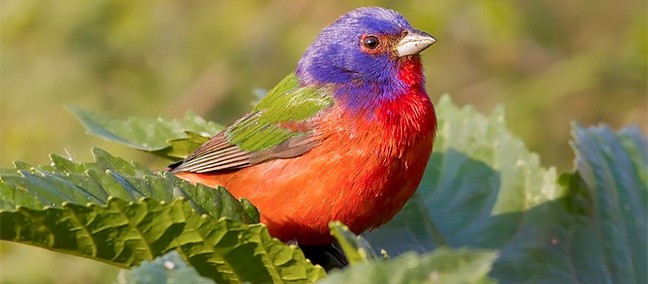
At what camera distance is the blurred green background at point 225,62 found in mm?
6992

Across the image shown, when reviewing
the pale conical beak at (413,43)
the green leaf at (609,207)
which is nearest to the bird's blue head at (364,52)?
the pale conical beak at (413,43)

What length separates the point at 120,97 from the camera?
738 centimetres

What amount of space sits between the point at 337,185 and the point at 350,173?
7 cm

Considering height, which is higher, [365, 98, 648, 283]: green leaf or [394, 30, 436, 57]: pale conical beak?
[394, 30, 436, 57]: pale conical beak

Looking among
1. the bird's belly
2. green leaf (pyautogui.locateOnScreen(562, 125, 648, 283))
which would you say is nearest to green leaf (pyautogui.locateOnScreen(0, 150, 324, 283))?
the bird's belly

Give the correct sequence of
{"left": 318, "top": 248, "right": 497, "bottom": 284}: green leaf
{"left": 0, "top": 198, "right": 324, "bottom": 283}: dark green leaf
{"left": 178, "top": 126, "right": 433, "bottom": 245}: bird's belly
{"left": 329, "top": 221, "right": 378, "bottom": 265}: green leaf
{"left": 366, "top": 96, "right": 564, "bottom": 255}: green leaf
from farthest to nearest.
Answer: {"left": 366, "top": 96, "right": 564, "bottom": 255}: green leaf → {"left": 178, "top": 126, "right": 433, "bottom": 245}: bird's belly → {"left": 0, "top": 198, "right": 324, "bottom": 283}: dark green leaf → {"left": 329, "top": 221, "right": 378, "bottom": 265}: green leaf → {"left": 318, "top": 248, "right": 497, "bottom": 284}: green leaf

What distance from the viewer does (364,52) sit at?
454cm

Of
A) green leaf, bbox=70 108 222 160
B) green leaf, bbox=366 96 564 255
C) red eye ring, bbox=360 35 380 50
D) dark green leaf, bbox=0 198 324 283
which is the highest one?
red eye ring, bbox=360 35 380 50

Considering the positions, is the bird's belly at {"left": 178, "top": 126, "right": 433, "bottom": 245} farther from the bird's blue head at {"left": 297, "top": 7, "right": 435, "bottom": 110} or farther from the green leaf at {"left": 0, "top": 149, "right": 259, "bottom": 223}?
the green leaf at {"left": 0, "top": 149, "right": 259, "bottom": 223}

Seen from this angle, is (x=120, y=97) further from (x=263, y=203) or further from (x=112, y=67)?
(x=263, y=203)

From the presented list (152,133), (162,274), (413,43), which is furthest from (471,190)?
(162,274)

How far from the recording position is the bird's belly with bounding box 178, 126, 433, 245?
394 centimetres

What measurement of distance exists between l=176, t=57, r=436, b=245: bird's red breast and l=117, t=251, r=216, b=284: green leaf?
1.93 m

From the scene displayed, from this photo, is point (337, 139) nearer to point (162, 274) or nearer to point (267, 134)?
point (267, 134)
